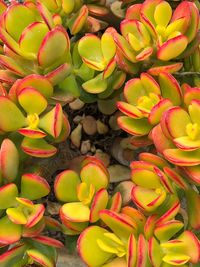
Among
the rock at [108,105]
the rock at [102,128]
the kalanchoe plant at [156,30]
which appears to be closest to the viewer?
the kalanchoe plant at [156,30]

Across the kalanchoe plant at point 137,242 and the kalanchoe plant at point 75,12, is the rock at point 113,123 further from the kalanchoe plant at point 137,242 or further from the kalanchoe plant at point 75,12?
the kalanchoe plant at point 137,242

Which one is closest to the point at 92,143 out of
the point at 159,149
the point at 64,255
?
the point at 64,255

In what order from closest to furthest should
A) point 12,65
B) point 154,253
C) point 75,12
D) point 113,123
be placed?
point 154,253 < point 12,65 < point 75,12 < point 113,123

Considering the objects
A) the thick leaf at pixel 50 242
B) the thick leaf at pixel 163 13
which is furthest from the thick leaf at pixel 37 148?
the thick leaf at pixel 163 13

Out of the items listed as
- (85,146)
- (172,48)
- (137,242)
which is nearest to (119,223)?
(137,242)

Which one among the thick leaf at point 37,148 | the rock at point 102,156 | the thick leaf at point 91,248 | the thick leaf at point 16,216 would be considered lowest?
the rock at point 102,156

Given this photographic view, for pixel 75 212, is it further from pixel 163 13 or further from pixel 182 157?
pixel 163 13
